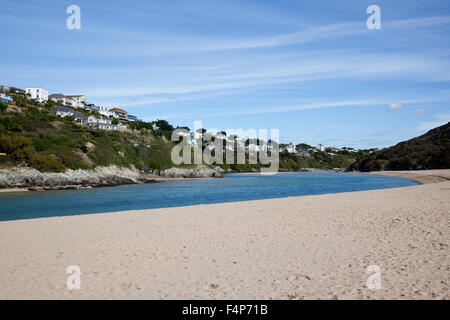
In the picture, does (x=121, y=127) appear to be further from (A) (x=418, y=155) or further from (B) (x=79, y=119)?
(A) (x=418, y=155)

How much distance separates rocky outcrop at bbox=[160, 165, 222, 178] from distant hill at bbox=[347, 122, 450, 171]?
47243 millimetres

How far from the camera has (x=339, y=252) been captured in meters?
8.05

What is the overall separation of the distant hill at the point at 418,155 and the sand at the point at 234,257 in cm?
6528

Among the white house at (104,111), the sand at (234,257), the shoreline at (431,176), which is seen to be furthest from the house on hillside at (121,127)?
the sand at (234,257)

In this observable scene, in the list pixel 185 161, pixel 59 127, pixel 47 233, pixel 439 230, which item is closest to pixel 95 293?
pixel 47 233

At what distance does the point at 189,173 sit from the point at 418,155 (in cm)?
5546

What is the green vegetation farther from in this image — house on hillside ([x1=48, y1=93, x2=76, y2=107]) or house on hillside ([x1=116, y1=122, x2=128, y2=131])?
house on hillside ([x1=48, y1=93, x2=76, y2=107])

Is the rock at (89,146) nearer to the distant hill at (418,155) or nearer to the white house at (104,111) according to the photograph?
the white house at (104,111)

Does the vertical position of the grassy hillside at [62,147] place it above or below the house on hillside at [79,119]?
below

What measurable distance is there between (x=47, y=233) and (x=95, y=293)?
7118mm

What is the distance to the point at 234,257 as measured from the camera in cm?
786

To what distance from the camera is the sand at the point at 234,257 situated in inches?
227

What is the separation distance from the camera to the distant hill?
6748 cm
